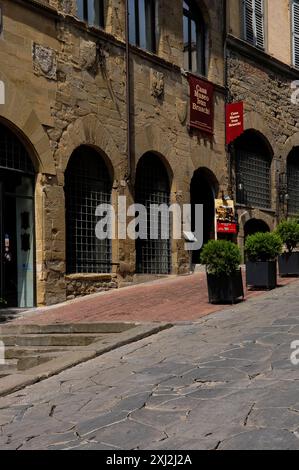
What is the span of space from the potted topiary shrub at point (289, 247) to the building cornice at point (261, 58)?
666cm

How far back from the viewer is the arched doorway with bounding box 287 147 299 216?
21.6 meters

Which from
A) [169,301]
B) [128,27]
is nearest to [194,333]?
[169,301]

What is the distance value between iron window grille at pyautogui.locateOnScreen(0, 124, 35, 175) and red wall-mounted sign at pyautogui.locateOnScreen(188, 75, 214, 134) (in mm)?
5629

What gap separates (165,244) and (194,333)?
24.1 feet

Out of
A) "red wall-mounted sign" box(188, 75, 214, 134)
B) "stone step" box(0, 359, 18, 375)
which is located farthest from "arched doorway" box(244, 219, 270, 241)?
"stone step" box(0, 359, 18, 375)

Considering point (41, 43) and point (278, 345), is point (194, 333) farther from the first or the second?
point (41, 43)

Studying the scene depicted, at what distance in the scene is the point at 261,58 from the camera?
65.0ft

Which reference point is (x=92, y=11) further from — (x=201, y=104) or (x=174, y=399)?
(x=174, y=399)

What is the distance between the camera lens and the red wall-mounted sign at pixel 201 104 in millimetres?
16391

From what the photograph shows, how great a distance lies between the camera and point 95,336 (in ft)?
28.6

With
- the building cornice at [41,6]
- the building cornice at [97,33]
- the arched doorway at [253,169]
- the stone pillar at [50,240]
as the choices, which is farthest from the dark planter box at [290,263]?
the building cornice at [41,6]

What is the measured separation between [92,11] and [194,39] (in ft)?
14.2

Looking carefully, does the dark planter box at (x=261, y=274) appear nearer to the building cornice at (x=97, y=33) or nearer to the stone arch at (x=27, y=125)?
the stone arch at (x=27, y=125)

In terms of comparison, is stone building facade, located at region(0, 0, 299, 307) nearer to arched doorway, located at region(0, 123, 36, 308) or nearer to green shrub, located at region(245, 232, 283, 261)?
arched doorway, located at region(0, 123, 36, 308)
